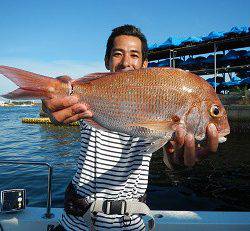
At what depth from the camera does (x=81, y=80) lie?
2.49 meters

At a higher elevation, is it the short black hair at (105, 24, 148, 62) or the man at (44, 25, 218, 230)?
the short black hair at (105, 24, 148, 62)

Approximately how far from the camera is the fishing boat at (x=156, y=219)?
421 centimetres

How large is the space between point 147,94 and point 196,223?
8.43ft

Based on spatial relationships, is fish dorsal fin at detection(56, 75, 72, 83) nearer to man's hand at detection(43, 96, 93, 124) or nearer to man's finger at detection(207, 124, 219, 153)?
man's hand at detection(43, 96, 93, 124)

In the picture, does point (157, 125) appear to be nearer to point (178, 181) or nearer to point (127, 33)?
point (127, 33)

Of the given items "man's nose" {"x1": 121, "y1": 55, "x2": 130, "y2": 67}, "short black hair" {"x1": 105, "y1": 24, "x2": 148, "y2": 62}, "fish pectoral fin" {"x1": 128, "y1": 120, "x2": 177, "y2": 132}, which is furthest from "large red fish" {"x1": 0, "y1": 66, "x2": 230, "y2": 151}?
"short black hair" {"x1": 105, "y1": 24, "x2": 148, "y2": 62}

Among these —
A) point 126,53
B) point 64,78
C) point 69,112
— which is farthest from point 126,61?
point 69,112

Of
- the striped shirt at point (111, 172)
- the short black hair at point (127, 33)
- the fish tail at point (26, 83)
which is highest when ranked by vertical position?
the short black hair at point (127, 33)

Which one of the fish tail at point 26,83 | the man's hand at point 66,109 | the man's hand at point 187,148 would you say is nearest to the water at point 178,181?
the man's hand at point 187,148

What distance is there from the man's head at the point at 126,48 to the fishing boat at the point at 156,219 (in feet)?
6.71

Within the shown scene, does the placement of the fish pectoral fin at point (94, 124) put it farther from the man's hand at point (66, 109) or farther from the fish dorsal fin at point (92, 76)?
the fish dorsal fin at point (92, 76)

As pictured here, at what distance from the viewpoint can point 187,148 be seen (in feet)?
8.66

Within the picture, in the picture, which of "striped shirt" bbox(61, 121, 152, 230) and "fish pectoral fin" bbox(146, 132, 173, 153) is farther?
"striped shirt" bbox(61, 121, 152, 230)

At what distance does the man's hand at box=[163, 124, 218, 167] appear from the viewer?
2.59 m
